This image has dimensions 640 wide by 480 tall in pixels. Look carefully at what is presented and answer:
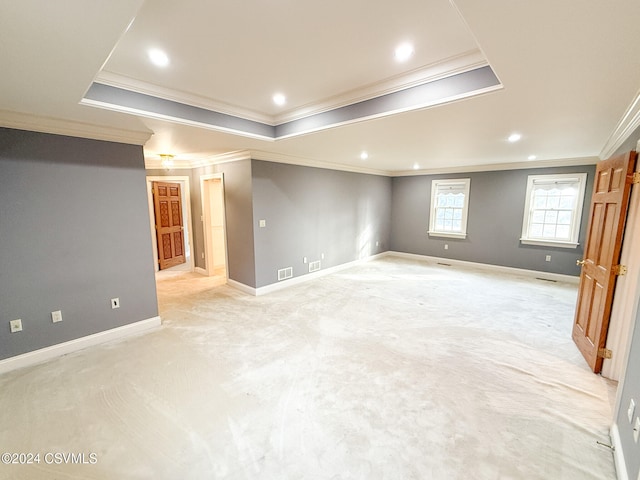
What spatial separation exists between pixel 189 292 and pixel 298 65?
4.11 metres

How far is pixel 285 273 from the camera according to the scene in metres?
5.00

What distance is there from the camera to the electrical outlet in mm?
2564

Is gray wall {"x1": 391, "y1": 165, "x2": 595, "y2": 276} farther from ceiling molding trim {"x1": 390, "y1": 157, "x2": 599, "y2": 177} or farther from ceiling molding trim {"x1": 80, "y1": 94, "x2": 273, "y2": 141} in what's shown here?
ceiling molding trim {"x1": 80, "y1": 94, "x2": 273, "y2": 141}

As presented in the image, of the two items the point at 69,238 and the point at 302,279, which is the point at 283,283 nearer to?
the point at 302,279

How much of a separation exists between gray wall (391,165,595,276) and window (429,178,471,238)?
0.11 m

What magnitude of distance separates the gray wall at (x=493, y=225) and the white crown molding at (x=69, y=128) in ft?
20.3

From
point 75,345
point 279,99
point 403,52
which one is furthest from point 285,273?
point 403,52

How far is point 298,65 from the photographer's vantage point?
2074mm

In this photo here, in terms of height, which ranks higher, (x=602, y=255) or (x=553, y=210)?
(x=553, y=210)

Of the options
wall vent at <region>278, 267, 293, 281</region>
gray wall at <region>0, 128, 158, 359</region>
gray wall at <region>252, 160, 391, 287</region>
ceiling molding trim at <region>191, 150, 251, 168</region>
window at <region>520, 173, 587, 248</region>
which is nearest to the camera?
gray wall at <region>0, 128, 158, 359</region>

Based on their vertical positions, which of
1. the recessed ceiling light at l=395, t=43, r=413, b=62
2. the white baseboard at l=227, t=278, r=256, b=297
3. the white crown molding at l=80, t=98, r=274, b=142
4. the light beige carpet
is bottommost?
the light beige carpet

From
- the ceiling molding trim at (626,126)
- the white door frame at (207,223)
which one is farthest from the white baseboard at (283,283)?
the ceiling molding trim at (626,126)

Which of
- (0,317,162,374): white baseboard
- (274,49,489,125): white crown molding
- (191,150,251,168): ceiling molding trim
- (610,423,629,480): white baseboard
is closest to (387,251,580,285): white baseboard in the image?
(610,423,629,480): white baseboard

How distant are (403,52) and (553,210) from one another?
5527mm
